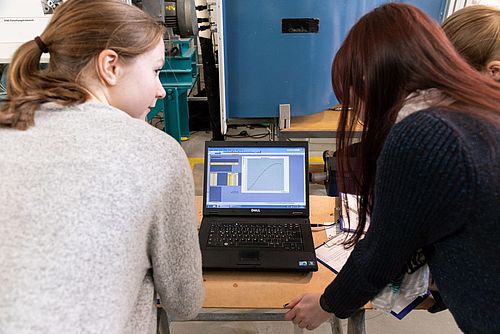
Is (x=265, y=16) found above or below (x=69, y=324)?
above

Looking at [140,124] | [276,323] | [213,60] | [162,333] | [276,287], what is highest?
[140,124]

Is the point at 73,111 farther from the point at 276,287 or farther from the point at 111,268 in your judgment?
the point at 276,287

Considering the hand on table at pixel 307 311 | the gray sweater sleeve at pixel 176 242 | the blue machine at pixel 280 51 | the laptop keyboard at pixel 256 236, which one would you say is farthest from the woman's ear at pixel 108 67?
the blue machine at pixel 280 51

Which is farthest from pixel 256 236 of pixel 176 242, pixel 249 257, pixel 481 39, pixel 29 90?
pixel 481 39

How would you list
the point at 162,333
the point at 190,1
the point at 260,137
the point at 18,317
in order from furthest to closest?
the point at 260,137 < the point at 190,1 < the point at 162,333 < the point at 18,317

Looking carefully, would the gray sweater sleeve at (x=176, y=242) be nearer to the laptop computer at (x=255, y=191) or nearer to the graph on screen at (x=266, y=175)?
the laptop computer at (x=255, y=191)

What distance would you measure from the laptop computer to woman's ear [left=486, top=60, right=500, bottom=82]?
1.81 ft

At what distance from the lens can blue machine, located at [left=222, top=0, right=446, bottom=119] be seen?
6.17ft

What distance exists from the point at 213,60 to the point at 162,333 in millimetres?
1652

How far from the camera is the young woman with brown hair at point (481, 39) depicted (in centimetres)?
105

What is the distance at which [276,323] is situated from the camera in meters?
1.86

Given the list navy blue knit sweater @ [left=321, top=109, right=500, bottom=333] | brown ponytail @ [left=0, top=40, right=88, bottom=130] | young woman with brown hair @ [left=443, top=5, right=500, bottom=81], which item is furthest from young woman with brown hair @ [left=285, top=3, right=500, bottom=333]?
brown ponytail @ [left=0, top=40, right=88, bottom=130]

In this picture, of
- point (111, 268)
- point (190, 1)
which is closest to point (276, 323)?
point (111, 268)

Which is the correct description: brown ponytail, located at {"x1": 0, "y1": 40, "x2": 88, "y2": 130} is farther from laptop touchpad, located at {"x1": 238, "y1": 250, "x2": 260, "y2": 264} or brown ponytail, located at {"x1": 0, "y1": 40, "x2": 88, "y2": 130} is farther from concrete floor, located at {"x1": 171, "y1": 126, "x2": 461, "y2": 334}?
concrete floor, located at {"x1": 171, "y1": 126, "x2": 461, "y2": 334}
